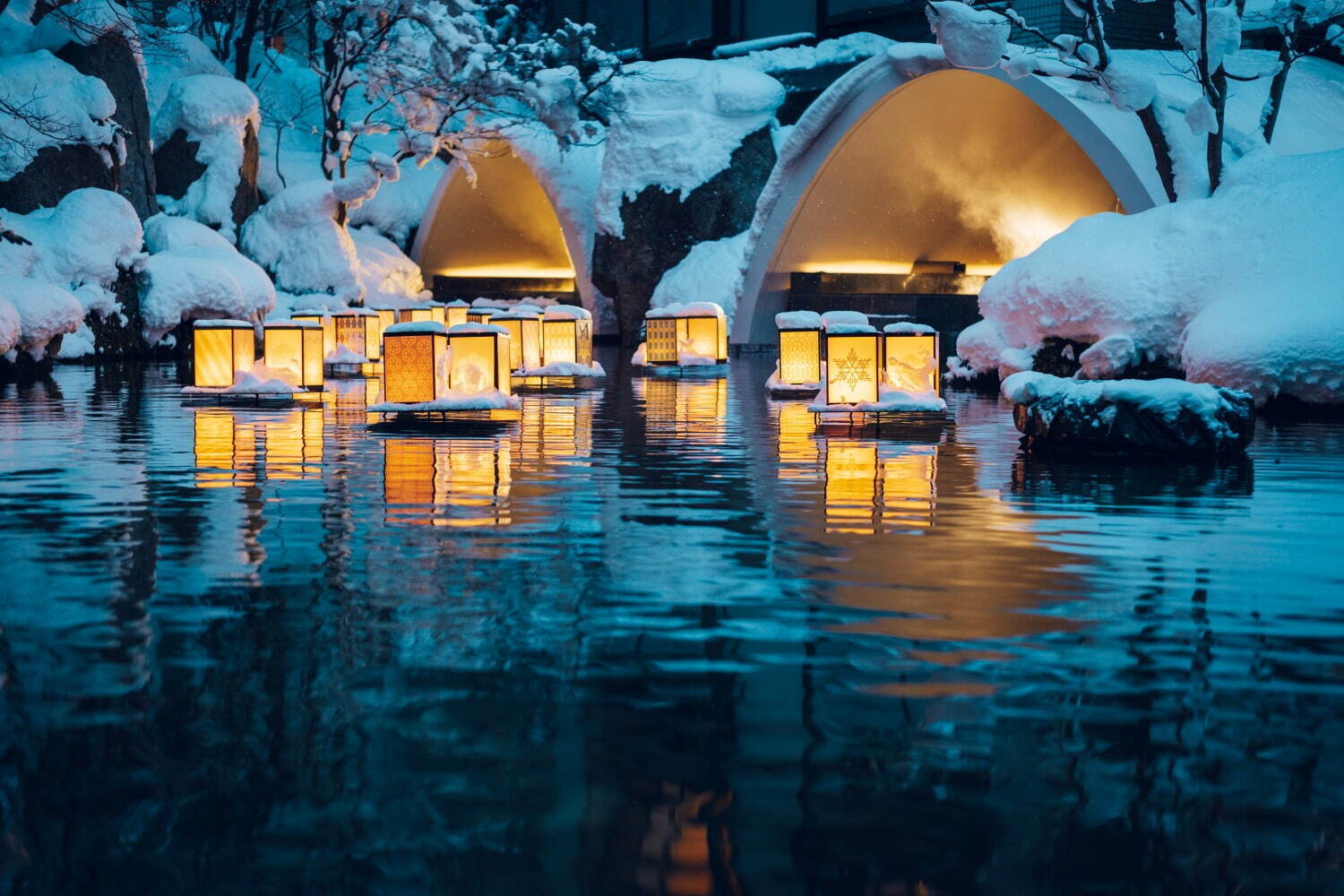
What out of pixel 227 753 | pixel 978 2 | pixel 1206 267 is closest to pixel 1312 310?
pixel 1206 267

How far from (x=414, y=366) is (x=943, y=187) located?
18287 mm

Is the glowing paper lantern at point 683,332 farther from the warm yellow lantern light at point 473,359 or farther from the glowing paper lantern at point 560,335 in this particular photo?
the warm yellow lantern light at point 473,359

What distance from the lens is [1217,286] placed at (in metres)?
14.0

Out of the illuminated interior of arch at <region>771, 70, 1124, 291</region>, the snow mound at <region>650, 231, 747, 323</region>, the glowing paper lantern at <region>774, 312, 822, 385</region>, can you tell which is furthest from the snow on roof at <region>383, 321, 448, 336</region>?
A: the snow mound at <region>650, 231, 747, 323</region>

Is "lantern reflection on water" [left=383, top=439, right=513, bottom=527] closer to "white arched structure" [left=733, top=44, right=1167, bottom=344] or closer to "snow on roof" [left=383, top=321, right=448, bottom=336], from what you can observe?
"snow on roof" [left=383, top=321, right=448, bottom=336]

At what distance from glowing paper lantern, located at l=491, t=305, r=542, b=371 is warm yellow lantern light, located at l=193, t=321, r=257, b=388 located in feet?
11.9

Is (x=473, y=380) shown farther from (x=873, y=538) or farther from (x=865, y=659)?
(x=865, y=659)

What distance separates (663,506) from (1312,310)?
7.57m

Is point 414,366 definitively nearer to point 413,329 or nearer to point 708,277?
point 413,329

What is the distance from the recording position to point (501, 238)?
140 ft

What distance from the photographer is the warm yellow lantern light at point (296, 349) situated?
14.8 m

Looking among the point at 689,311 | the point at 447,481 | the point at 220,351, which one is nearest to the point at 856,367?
the point at 447,481

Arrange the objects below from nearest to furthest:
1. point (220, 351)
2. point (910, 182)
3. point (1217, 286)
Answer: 1. point (1217, 286)
2. point (220, 351)
3. point (910, 182)

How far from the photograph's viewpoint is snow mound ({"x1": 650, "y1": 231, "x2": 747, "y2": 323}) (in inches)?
1179
